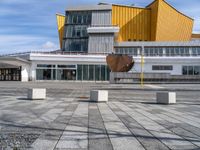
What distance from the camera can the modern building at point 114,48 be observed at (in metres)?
57.5

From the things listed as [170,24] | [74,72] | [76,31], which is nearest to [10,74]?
[74,72]

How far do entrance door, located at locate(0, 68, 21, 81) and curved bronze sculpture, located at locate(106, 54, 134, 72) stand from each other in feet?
65.3

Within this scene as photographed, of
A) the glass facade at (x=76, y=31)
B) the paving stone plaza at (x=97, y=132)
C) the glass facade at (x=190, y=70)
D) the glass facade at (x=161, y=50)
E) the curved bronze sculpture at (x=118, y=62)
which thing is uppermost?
the glass facade at (x=76, y=31)

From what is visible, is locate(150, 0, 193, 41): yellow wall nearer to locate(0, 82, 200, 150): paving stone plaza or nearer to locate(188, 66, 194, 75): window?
locate(188, 66, 194, 75): window

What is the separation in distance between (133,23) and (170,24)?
9.23 meters

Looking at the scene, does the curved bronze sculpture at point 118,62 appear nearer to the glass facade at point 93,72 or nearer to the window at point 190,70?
the glass facade at point 93,72

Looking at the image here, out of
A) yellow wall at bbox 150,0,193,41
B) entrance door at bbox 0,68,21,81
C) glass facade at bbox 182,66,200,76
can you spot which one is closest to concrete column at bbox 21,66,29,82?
entrance door at bbox 0,68,21,81

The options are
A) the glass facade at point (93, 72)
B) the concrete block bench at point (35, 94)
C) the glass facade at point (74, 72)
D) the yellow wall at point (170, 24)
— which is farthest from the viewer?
the yellow wall at point (170, 24)

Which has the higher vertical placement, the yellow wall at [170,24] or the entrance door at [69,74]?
the yellow wall at [170,24]


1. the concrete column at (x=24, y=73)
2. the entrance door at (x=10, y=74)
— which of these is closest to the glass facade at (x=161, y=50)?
the concrete column at (x=24, y=73)

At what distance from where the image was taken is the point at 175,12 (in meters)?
82.6

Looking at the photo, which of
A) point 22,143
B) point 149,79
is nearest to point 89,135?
point 22,143

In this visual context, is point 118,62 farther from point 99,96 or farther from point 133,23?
point 133,23

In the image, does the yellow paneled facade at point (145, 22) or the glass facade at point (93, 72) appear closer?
the glass facade at point (93, 72)
